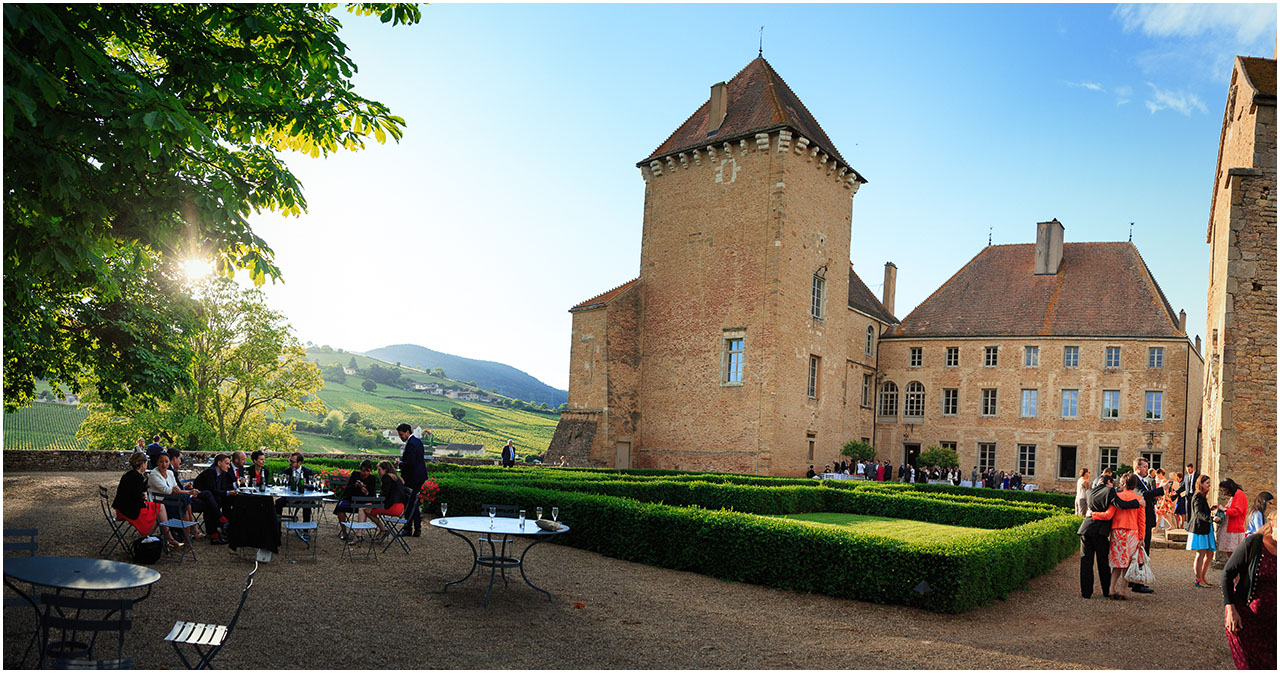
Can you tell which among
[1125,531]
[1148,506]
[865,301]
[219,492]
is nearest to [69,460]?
[219,492]

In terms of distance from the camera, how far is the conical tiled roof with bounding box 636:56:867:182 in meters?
30.4

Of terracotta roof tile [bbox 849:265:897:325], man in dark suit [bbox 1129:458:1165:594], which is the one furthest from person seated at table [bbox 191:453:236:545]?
terracotta roof tile [bbox 849:265:897:325]

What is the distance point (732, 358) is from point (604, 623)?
2304 cm

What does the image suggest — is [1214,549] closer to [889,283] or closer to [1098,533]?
[1098,533]

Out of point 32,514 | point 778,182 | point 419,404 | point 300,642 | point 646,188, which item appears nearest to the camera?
point 300,642

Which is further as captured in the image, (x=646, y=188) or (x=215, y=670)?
(x=646, y=188)

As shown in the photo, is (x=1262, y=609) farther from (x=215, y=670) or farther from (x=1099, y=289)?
(x=1099, y=289)

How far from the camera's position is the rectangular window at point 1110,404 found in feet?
115

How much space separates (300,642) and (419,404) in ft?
327

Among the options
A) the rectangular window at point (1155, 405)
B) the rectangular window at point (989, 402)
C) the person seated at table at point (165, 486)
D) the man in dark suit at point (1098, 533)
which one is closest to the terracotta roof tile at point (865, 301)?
the rectangular window at point (989, 402)

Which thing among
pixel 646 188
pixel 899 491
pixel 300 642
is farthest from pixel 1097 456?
pixel 300 642

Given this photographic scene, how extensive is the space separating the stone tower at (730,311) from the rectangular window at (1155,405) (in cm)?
1305

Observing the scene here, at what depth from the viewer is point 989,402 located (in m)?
37.4

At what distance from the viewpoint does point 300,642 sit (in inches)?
258
